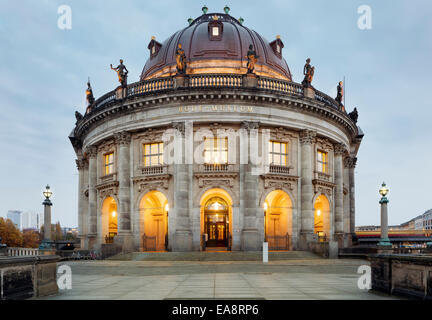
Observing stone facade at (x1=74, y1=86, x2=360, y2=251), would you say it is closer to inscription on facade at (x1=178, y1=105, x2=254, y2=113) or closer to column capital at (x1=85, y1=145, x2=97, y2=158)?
inscription on facade at (x1=178, y1=105, x2=254, y2=113)

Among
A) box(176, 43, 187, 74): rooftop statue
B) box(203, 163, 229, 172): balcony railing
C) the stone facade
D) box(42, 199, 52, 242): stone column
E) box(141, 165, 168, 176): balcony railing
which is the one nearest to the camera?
box(42, 199, 52, 242): stone column

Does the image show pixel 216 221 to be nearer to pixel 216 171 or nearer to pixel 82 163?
pixel 216 171

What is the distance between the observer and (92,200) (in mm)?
37938

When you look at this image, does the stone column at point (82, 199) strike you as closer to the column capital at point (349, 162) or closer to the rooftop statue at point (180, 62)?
the rooftop statue at point (180, 62)

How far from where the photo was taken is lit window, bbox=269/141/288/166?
32688mm

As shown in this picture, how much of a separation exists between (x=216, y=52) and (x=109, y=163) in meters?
15.9

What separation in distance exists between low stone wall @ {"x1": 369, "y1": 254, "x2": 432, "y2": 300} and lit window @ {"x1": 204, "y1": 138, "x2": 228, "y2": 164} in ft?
67.0

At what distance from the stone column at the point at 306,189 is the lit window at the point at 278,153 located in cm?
152

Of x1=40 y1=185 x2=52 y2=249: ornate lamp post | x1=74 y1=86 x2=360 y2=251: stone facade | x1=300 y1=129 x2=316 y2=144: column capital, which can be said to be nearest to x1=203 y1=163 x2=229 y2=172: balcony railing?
x1=74 y1=86 x2=360 y2=251: stone facade

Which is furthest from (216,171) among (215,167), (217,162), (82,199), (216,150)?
(82,199)

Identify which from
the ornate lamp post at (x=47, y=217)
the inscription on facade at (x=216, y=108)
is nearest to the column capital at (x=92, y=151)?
the ornate lamp post at (x=47, y=217)

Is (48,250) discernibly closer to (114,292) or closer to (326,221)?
(114,292)

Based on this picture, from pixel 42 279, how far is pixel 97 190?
2779 centimetres
